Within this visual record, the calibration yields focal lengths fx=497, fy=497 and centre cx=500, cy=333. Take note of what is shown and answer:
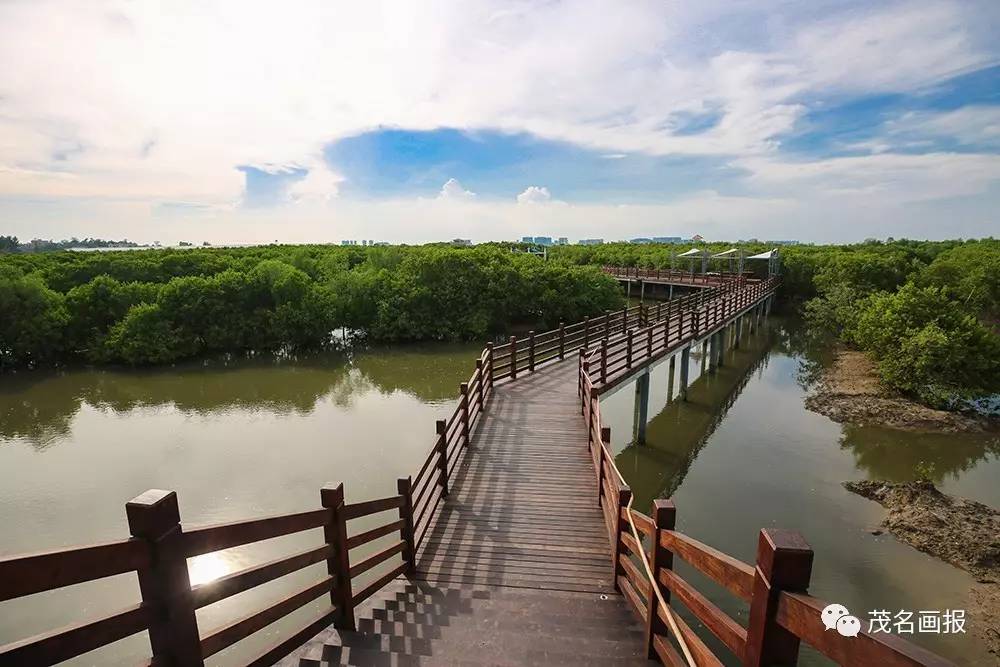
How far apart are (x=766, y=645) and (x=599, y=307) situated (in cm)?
3284

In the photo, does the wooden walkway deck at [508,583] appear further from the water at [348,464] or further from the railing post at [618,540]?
the water at [348,464]

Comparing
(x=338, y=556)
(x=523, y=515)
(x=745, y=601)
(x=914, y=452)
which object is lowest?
(x=914, y=452)

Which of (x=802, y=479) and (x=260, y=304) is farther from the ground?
(x=260, y=304)

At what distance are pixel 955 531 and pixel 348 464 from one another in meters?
12.9

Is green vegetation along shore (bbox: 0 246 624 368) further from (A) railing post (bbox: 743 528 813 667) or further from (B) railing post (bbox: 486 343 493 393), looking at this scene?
(A) railing post (bbox: 743 528 813 667)

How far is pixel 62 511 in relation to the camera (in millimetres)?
10711

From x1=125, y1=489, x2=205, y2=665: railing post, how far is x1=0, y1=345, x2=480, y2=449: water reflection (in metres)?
16.0

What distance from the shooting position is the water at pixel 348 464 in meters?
8.15

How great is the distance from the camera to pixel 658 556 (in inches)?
127

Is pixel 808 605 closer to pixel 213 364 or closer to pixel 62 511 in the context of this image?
pixel 62 511

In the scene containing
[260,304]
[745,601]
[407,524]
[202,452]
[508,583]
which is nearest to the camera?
[745,601]

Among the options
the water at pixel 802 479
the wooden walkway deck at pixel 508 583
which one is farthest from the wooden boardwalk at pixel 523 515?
the water at pixel 802 479

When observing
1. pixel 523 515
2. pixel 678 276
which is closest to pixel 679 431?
pixel 523 515

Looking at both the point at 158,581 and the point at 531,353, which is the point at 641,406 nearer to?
the point at 531,353
